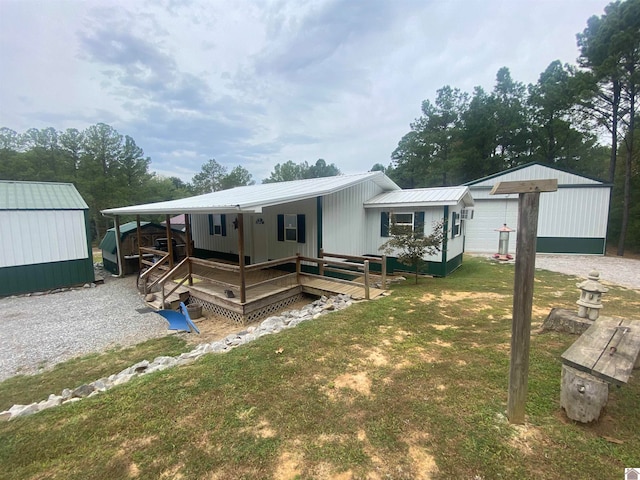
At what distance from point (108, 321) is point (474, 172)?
1129 inches

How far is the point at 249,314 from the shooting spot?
684 centimetres

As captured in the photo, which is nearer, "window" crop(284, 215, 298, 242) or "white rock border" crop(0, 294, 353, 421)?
"white rock border" crop(0, 294, 353, 421)

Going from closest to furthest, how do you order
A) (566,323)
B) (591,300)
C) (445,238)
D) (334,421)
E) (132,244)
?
(334,421) < (591,300) < (566,323) < (445,238) < (132,244)

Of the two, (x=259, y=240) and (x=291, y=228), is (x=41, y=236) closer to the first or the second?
(x=259, y=240)

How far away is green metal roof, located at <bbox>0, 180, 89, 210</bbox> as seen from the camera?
956cm

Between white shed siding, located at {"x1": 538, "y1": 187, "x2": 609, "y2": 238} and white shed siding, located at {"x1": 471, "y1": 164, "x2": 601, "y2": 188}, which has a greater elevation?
white shed siding, located at {"x1": 471, "y1": 164, "x2": 601, "y2": 188}

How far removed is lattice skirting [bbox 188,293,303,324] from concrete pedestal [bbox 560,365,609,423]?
5.89m

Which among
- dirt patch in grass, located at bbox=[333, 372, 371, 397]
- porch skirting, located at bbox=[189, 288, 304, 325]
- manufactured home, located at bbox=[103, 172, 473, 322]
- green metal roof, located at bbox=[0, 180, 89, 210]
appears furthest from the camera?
green metal roof, located at bbox=[0, 180, 89, 210]

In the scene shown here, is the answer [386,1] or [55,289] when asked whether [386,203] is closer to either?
[386,1]

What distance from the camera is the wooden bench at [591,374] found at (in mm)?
2262

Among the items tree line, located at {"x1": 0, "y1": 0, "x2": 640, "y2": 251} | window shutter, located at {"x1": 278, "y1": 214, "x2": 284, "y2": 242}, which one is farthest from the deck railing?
tree line, located at {"x1": 0, "y1": 0, "x2": 640, "y2": 251}

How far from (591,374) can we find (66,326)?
391 inches


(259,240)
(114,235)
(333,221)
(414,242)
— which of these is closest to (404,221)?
(414,242)

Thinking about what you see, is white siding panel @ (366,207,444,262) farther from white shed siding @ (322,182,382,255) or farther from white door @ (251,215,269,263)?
white door @ (251,215,269,263)
